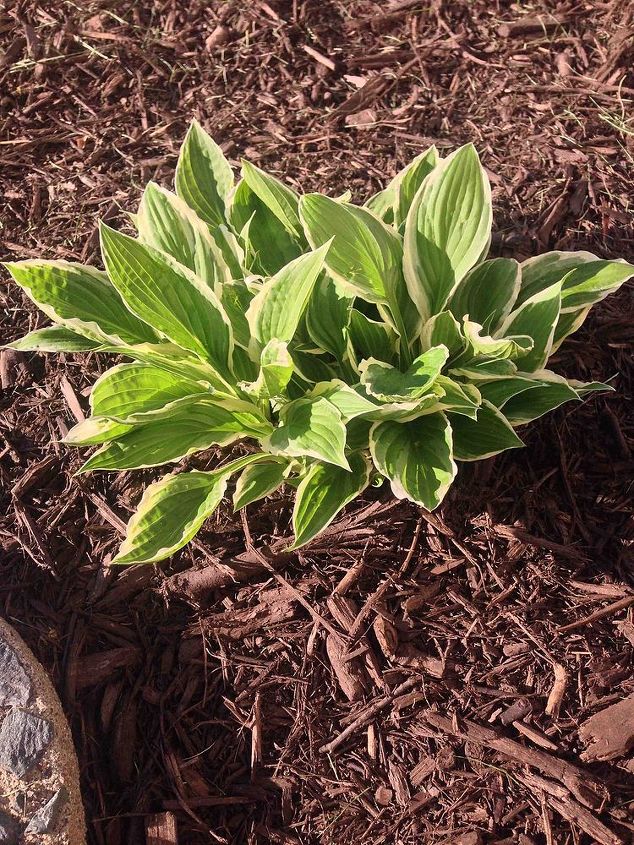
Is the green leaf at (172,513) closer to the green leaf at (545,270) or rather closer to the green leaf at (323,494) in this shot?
the green leaf at (323,494)

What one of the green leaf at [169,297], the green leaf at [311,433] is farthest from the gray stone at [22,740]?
the green leaf at [169,297]

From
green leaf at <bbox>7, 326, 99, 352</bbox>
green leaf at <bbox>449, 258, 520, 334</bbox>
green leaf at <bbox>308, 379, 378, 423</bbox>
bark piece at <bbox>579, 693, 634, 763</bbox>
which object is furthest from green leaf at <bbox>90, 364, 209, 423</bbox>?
bark piece at <bbox>579, 693, 634, 763</bbox>

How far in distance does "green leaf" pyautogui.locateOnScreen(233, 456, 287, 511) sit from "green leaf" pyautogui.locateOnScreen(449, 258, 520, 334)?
0.68m

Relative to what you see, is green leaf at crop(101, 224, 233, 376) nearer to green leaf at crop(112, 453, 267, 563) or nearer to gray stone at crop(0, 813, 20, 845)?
green leaf at crop(112, 453, 267, 563)

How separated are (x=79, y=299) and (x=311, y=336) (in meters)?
0.66

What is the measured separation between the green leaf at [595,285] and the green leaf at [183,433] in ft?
2.99

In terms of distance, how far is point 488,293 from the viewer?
217cm

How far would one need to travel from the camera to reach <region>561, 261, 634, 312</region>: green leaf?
211 centimetres

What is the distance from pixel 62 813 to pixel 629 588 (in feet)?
5.36

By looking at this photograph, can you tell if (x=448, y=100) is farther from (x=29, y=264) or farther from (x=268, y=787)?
(x=268, y=787)

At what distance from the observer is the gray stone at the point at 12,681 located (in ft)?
6.39

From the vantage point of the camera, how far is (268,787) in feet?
6.73

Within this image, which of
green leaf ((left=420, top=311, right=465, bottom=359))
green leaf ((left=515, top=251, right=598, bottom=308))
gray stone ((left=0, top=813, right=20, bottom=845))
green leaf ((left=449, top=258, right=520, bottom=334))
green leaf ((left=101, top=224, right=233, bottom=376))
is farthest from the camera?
green leaf ((left=515, top=251, right=598, bottom=308))

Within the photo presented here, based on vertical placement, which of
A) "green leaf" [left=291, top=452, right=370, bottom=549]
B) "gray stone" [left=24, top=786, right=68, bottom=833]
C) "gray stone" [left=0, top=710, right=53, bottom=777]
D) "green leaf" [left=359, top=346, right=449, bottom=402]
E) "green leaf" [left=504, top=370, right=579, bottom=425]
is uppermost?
"green leaf" [left=359, top=346, right=449, bottom=402]
